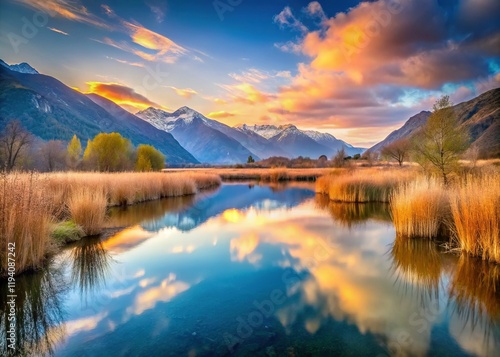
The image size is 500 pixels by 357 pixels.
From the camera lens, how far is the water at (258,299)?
3.49m

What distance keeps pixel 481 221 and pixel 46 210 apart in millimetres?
10338

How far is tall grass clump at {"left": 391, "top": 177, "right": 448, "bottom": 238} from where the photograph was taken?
852 cm

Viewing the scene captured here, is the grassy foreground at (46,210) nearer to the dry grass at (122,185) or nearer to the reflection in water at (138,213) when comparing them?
the dry grass at (122,185)

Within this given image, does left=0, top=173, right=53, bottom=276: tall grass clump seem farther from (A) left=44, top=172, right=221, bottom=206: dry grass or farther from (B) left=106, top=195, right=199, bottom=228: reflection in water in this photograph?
(A) left=44, top=172, right=221, bottom=206: dry grass

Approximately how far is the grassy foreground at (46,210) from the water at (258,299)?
1.79 ft

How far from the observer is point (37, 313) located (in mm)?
4266

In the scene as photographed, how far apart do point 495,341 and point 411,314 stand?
3.22 ft

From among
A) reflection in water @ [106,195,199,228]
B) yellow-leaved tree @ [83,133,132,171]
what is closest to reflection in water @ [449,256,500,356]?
reflection in water @ [106,195,199,228]

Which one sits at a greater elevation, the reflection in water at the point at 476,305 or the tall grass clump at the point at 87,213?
the tall grass clump at the point at 87,213

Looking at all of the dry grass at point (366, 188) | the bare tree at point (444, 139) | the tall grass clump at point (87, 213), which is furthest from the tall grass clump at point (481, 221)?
the tall grass clump at point (87, 213)

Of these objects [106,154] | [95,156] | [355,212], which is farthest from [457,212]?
[95,156]

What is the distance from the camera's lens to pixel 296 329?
3.84 m

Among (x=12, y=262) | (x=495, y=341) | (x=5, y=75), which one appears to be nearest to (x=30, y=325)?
(x=12, y=262)

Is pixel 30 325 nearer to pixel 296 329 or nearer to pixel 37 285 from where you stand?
pixel 37 285
